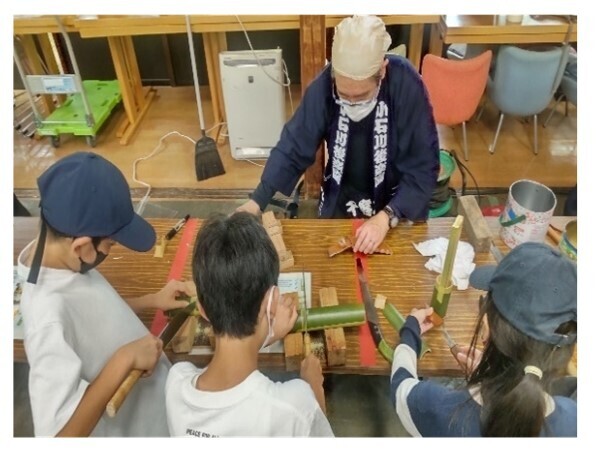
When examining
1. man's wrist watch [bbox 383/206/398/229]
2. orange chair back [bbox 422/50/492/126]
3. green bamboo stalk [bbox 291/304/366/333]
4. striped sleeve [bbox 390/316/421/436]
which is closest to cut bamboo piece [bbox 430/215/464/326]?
striped sleeve [bbox 390/316/421/436]

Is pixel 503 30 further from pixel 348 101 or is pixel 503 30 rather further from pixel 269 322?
pixel 269 322

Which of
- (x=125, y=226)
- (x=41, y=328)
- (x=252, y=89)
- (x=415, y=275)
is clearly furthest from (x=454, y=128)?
(x=41, y=328)

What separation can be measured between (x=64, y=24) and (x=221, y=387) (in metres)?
2.93

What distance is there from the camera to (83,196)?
108 centimetres

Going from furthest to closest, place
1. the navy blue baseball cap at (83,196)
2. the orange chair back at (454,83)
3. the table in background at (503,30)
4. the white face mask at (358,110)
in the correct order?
the table in background at (503,30) < the orange chair back at (454,83) < the white face mask at (358,110) < the navy blue baseball cap at (83,196)

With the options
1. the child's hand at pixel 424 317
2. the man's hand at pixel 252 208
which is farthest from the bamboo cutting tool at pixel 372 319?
the man's hand at pixel 252 208

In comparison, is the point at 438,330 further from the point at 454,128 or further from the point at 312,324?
the point at 454,128

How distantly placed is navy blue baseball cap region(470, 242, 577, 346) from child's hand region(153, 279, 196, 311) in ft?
2.86

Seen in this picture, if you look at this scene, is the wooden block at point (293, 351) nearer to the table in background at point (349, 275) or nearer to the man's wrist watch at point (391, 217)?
the table in background at point (349, 275)

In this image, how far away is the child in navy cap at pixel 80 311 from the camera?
1024 mm

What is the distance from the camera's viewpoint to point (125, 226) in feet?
3.95

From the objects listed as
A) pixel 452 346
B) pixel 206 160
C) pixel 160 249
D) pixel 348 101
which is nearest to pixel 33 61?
pixel 206 160

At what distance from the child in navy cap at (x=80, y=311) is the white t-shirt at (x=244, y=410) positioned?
0.63 feet

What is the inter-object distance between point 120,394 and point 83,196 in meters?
0.46
